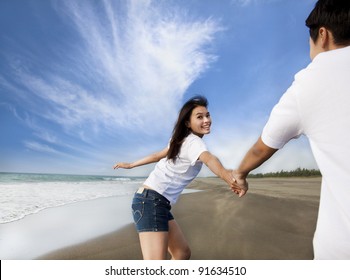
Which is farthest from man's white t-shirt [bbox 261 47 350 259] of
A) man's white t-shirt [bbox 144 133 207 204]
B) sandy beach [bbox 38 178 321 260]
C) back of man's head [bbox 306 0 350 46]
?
sandy beach [bbox 38 178 321 260]

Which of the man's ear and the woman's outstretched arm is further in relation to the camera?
the woman's outstretched arm

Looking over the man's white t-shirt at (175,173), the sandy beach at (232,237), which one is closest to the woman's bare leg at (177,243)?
the man's white t-shirt at (175,173)

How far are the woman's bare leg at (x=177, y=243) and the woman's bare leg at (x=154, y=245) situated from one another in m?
0.26

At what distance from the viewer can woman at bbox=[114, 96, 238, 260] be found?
244 centimetres

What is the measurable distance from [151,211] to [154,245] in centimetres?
26

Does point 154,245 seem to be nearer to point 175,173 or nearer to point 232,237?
point 175,173

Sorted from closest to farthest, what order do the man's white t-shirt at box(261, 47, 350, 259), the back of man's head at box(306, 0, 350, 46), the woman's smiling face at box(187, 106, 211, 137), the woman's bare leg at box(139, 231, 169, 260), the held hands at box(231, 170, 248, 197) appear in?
the man's white t-shirt at box(261, 47, 350, 259), the back of man's head at box(306, 0, 350, 46), the held hands at box(231, 170, 248, 197), the woman's bare leg at box(139, 231, 169, 260), the woman's smiling face at box(187, 106, 211, 137)

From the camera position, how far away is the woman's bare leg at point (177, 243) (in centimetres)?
278

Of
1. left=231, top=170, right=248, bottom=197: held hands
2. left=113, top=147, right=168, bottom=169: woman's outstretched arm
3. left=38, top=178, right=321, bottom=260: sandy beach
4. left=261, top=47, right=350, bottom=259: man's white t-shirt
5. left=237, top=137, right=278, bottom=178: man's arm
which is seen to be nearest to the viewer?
left=261, top=47, right=350, bottom=259: man's white t-shirt

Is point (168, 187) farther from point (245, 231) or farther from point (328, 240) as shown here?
point (245, 231)

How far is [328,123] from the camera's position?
1.17 meters

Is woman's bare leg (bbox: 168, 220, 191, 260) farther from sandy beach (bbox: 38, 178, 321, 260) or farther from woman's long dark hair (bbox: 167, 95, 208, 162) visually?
sandy beach (bbox: 38, 178, 321, 260)

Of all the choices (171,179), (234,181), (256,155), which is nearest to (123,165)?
(171,179)
